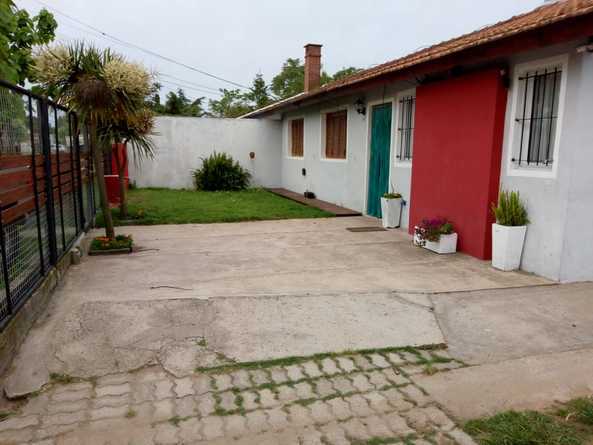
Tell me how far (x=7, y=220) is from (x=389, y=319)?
3.16m

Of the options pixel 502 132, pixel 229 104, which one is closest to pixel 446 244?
pixel 502 132

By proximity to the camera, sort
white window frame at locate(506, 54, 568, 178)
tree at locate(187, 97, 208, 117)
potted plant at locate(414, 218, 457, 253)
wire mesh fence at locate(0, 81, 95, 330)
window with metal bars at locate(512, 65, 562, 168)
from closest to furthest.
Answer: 1. wire mesh fence at locate(0, 81, 95, 330)
2. white window frame at locate(506, 54, 568, 178)
3. window with metal bars at locate(512, 65, 562, 168)
4. potted plant at locate(414, 218, 457, 253)
5. tree at locate(187, 97, 208, 117)

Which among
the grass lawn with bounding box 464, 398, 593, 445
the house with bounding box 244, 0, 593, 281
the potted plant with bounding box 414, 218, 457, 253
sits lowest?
the grass lawn with bounding box 464, 398, 593, 445

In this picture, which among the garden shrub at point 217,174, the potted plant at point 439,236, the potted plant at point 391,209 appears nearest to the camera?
the potted plant at point 439,236

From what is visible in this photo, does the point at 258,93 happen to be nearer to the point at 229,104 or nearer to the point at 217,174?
the point at 229,104

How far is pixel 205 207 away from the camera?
37.5 feet

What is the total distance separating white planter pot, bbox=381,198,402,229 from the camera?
8.59 m

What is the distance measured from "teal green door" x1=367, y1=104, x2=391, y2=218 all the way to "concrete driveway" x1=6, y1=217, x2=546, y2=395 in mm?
2516

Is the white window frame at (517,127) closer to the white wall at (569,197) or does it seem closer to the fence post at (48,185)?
the white wall at (569,197)

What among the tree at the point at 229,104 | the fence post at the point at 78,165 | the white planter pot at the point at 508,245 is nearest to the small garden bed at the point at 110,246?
the fence post at the point at 78,165

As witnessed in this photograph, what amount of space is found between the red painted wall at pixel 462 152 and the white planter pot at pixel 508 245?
1.42 ft

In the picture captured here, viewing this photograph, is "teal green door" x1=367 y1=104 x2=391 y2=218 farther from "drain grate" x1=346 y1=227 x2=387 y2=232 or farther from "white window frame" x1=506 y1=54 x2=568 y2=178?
"white window frame" x1=506 y1=54 x2=568 y2=178

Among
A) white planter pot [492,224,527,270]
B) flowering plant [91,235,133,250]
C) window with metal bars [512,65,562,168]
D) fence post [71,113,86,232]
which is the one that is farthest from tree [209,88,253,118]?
white planter pot [492,224,527,270]

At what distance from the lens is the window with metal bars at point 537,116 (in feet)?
17.6
